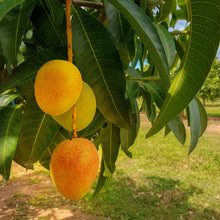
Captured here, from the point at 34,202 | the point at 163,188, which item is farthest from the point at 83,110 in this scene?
the point at 163,188

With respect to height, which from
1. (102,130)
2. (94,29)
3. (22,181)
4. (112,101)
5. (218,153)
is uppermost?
(94,29)

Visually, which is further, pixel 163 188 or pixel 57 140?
pixel 163 188

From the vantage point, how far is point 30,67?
49cm

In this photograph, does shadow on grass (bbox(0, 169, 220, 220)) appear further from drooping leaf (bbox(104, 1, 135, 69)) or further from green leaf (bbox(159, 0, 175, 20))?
drooping leaf (bbox(104, 1, 135, 69))

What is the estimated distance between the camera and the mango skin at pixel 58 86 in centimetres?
31

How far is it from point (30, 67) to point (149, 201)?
124 inches

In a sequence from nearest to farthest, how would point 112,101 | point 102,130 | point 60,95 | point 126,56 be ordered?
point 60,95 → point 112,101 → point 126,56 → point 102,130

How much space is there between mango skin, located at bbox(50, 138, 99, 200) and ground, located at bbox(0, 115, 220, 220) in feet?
7.97

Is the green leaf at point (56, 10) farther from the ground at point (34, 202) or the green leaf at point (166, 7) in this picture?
the ground at point (34, 202)

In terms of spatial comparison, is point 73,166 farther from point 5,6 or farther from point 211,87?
point 211,87

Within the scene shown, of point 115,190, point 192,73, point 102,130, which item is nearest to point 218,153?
point 115,190

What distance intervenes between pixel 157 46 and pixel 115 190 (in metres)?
3.54

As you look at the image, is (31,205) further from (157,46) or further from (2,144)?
(157,46)

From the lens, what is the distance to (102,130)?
76 cm
